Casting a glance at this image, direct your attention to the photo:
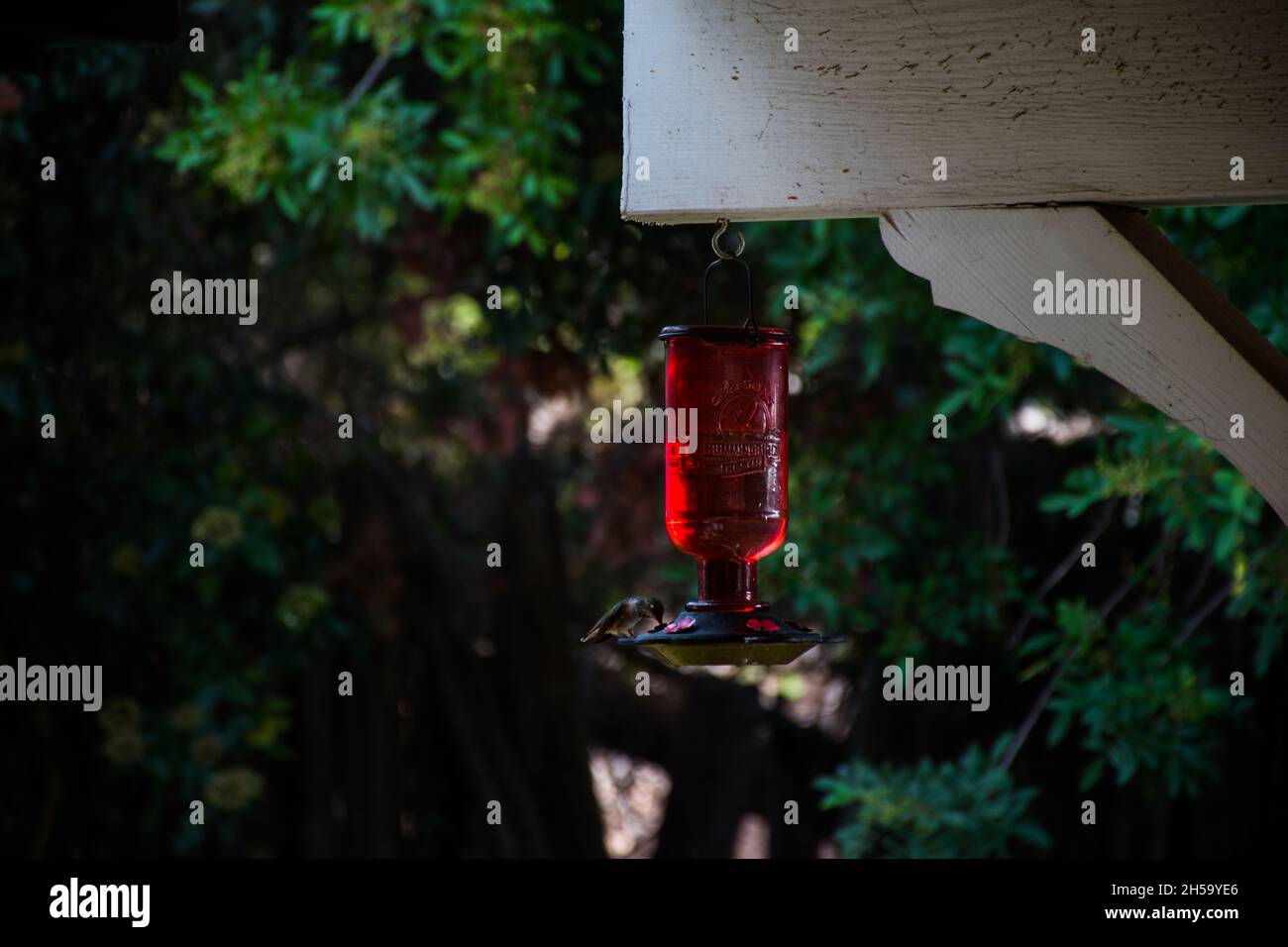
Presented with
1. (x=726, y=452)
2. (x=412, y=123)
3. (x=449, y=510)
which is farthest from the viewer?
(x=449, y=510)

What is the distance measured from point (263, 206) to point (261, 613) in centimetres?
153

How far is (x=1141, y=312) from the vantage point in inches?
75.6

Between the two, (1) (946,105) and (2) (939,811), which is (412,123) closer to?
(2) (939,811)

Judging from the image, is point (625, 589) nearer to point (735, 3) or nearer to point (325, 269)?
point (325, 269)

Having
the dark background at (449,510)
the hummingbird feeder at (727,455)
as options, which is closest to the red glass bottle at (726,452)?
the hummingbird feeder at (727,455)

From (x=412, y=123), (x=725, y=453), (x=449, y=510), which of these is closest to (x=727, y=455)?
(x=725, y=453)

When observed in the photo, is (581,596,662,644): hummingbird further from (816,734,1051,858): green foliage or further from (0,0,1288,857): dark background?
(816,734,1051,858): green foliage

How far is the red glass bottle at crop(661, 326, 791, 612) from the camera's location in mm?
2311

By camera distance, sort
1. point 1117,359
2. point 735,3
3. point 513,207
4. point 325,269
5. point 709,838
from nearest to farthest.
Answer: point 1117,359 < point 735,3 < point 513,207 < point 325,269 < point 709,838

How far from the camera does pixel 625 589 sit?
7.22 meters

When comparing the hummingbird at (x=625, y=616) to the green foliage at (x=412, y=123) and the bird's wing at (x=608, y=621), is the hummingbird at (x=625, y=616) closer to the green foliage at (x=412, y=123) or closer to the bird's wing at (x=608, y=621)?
the bird's wing at (x=608, y=621)

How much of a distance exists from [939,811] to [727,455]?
98.4 inches

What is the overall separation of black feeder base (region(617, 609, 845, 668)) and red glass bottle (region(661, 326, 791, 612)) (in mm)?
71
